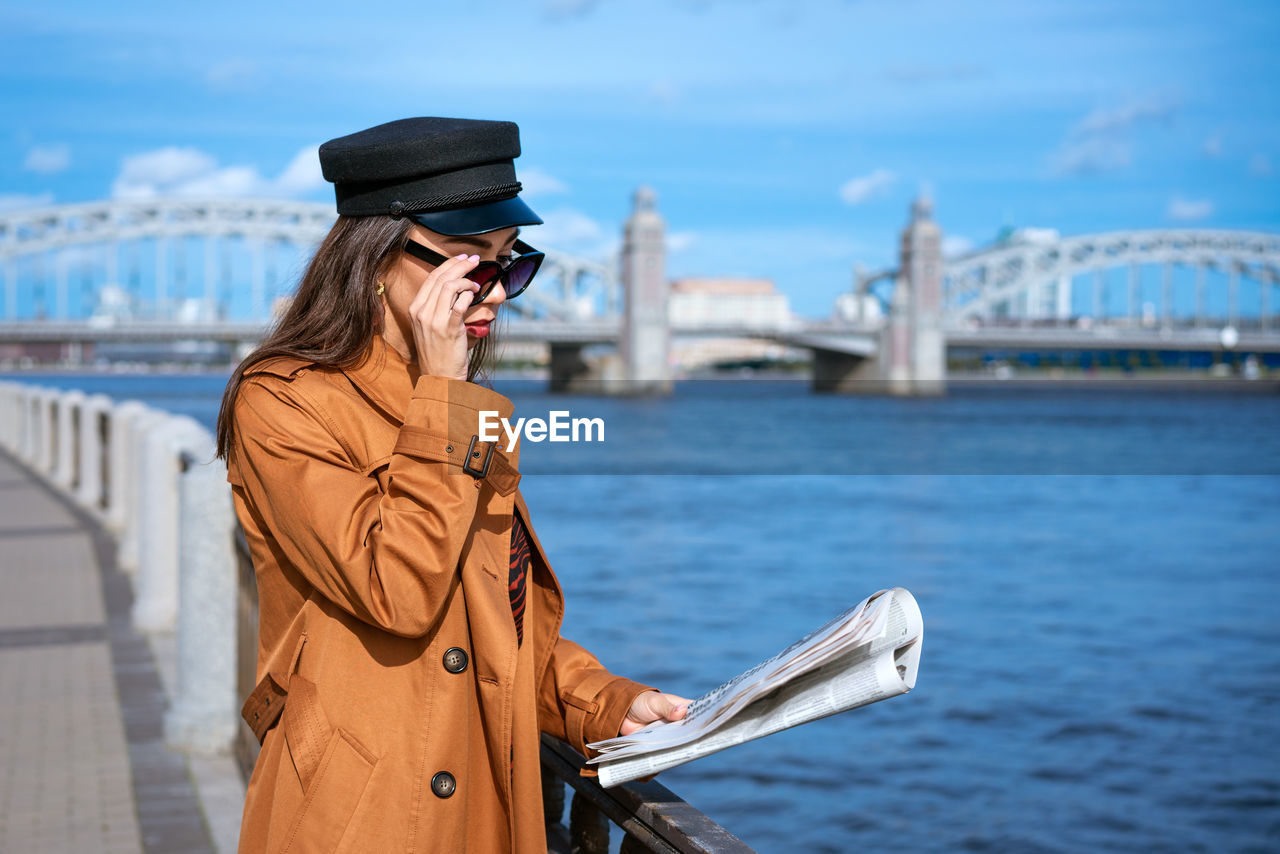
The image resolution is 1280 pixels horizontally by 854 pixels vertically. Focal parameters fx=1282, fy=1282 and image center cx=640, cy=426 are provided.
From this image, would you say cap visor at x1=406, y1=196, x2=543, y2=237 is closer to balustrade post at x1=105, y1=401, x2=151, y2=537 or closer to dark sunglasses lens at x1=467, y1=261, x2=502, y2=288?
dark sunglasses lens at x1=467, y1=261, x2=502, y2=288

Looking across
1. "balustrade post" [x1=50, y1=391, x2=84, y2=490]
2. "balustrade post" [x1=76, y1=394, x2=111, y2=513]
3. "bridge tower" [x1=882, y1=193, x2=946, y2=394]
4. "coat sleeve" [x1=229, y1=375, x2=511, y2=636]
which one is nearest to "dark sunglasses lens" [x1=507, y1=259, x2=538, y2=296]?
"coat sleeve" [x1=229, y1=375, x2=511, y2=636]

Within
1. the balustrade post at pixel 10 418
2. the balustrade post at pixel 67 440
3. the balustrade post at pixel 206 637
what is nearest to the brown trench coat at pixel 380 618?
the balustrade post at pixel 206 637

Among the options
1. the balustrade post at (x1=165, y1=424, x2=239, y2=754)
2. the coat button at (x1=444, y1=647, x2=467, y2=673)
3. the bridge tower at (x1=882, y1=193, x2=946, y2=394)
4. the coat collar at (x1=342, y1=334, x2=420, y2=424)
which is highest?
the bridge tower at (x1=882, y1=193, x2=946, y2=394)

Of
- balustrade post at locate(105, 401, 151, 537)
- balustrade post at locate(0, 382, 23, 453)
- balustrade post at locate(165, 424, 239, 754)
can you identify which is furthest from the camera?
balustrade post at locate(0, 382, 23, 453)

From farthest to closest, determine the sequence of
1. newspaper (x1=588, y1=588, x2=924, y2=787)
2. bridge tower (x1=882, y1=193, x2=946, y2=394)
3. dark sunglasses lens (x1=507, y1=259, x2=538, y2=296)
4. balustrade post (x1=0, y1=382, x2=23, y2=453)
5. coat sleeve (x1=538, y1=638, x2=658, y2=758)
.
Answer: bridge tower (x1=882, y1=193, x2=946, y2=394)
balustrade post (x1=0, y1=382, x2=23, y2=453)
coat sleeve (x1=538, y1=638, x2=658, y2=758)
dark sunglasses lens (x1=507, y1=259, x2=538, y2=296)
newspaper (x1=588, y1=588, x2=924, y2=787)

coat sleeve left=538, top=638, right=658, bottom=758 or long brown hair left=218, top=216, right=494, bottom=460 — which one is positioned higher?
long brown hair left=218, top=216, right=494, bottom=460

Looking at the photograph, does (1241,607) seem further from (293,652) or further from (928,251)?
(928,251)

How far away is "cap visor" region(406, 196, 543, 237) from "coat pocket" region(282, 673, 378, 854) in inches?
20.7

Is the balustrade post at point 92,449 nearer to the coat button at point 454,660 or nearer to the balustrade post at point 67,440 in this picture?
the balustrade post at point 67,440

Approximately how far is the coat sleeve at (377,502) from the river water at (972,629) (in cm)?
37

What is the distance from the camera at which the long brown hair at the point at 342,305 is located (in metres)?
1.45

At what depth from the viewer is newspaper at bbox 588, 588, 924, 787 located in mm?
1208

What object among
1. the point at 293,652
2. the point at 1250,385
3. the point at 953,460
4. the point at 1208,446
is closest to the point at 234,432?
the point at 293,652

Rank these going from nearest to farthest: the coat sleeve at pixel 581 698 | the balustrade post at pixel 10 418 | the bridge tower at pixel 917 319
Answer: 1. the coat sleeve at pixel 581 698
2. the balustrade post at pixel 10 418
3. the bridge tower at pixel 917 319
